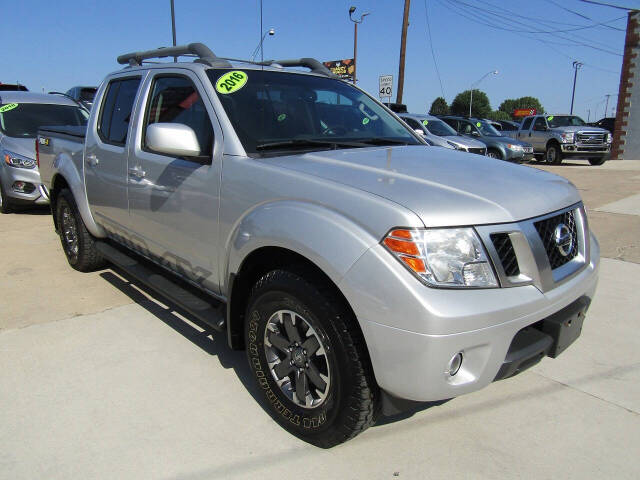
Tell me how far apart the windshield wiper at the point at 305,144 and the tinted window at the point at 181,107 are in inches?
13.4

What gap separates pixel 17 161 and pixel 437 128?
971 centimetres

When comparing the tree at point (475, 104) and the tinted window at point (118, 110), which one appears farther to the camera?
the tree at point (475, 104)

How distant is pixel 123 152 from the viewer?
3641mm

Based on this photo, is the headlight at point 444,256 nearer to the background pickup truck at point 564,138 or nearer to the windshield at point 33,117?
the windshield at point 33,117

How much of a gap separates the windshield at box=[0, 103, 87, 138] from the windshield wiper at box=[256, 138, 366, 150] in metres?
6.95

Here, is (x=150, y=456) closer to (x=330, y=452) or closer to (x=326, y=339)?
(x=330, y=452)

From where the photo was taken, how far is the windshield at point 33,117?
8.12m

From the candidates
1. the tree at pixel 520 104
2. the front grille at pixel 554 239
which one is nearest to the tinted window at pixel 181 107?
the front grille at pixel 554 239

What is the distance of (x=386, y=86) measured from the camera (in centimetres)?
1733

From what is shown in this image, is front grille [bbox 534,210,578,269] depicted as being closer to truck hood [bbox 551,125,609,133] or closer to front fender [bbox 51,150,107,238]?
front fender [bbox 51,150,107,238]

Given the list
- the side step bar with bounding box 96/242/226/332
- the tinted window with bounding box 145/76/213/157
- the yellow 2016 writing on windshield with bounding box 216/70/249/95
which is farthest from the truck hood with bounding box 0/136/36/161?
the yellow 2016 writing on windshield with bounding box 216/70/249/95

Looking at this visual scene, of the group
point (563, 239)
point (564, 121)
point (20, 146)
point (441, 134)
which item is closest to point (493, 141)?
point (441, 134)

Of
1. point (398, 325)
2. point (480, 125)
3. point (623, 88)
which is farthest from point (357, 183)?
point (623, 88)

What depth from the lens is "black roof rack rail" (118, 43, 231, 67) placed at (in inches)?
124
